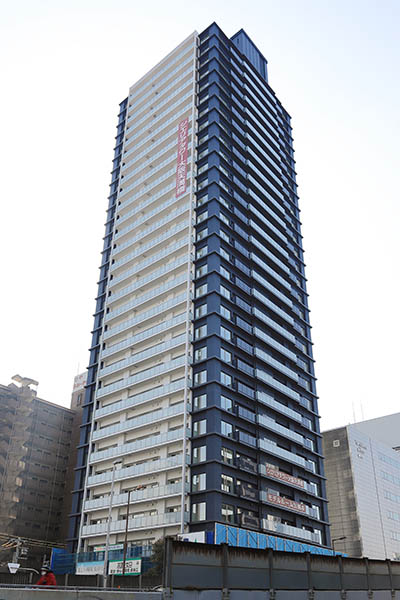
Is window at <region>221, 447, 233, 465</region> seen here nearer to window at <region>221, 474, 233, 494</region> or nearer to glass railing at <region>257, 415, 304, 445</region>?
window at <region>221, 474, 233, 494</region>

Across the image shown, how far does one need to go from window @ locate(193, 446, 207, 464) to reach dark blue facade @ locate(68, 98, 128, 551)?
Result: 2157cm

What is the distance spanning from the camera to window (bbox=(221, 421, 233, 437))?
Answer: 70.9 m

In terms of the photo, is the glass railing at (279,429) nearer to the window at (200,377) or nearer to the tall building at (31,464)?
the window at (200,377)

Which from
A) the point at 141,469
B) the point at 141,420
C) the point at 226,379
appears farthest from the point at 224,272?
the point at 141,469

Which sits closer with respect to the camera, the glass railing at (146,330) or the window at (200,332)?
the window at (200,332)

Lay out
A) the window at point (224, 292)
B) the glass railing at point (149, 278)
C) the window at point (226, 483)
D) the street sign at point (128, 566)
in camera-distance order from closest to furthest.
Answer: the street sign at point (128, 566)
the window at point (226, 483)
the window at point (224, 292)
the glass railing at point (149, 278)

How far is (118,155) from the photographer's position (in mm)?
113438

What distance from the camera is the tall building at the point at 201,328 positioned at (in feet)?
234

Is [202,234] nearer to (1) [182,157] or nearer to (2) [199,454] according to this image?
(1) [182,157]

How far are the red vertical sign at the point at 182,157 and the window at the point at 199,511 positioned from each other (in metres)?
49.7

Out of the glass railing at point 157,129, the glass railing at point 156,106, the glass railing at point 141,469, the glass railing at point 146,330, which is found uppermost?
the glass railing at point 156,106

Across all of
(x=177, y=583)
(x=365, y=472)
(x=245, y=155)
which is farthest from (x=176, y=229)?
(x=177, y=583)

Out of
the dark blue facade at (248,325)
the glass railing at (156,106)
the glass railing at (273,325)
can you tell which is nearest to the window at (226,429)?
the dark blue facade at (248,325)

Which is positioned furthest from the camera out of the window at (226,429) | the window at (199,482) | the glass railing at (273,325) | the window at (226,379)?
the glass railing at (273,325)
